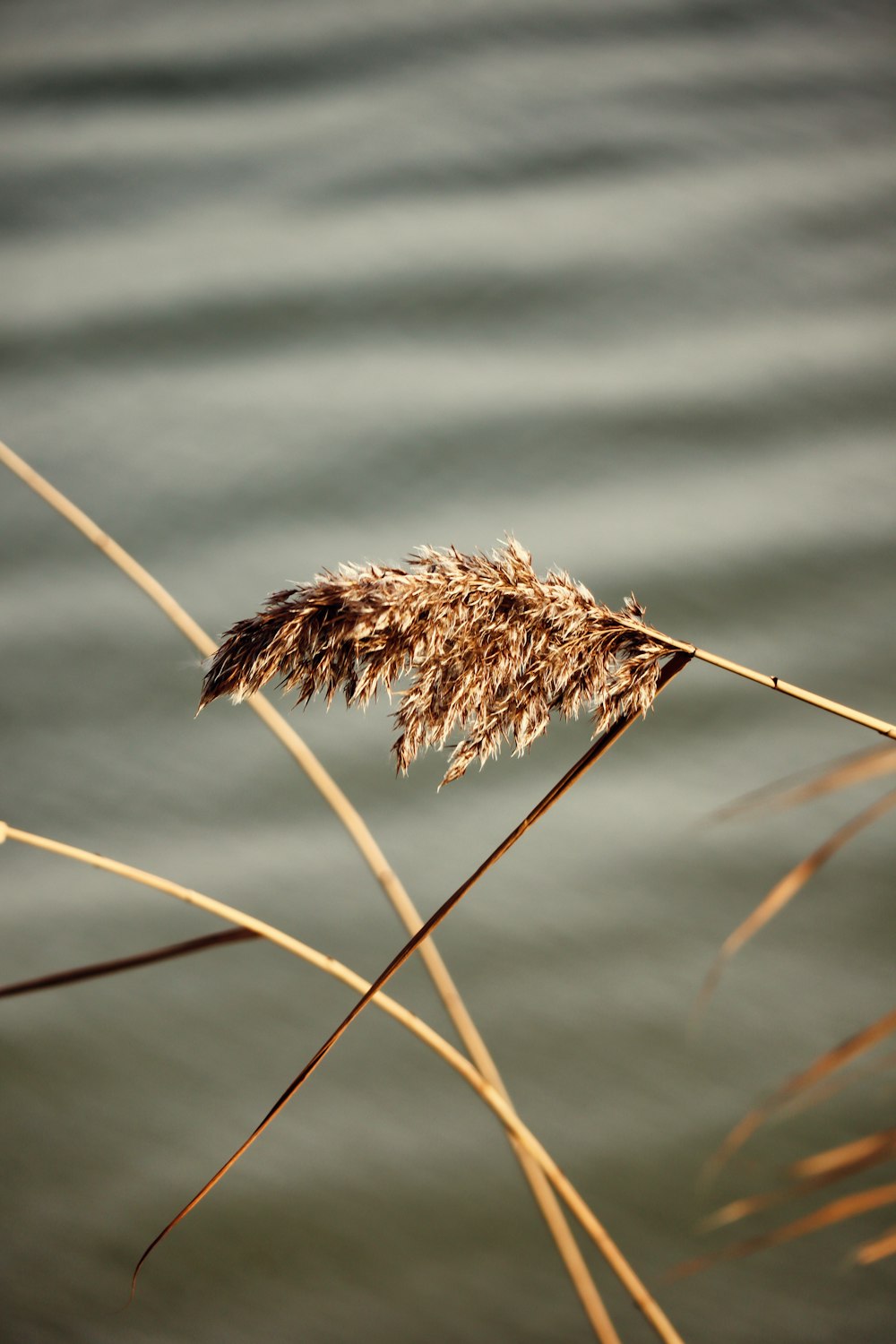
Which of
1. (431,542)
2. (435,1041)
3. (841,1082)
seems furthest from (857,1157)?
(431,542)

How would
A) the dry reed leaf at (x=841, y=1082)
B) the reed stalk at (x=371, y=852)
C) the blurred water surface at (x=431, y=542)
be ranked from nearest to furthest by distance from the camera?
the dry reed leaf at (x=841, y=1082), the reed stalk at (x=371, y=852), the blurred water surface at (x=431, y=542)

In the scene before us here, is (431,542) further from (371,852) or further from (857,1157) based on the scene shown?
(857,1157)

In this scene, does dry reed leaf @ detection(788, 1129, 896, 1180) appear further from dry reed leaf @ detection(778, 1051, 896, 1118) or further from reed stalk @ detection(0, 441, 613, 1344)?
reed stalk @ detection(0, 441, 613, 1344)

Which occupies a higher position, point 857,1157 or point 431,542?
point 431,542

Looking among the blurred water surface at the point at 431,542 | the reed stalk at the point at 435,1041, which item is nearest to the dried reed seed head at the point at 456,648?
the reed stalk at the point at 435,1041

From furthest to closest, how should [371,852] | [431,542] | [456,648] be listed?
[431,542] → [371,852] → [456,648]

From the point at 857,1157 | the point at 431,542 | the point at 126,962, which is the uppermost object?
the point at 431,542

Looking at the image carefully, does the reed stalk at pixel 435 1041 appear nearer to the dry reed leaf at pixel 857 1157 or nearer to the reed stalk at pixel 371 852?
the reed stalk at pixel 371 852
